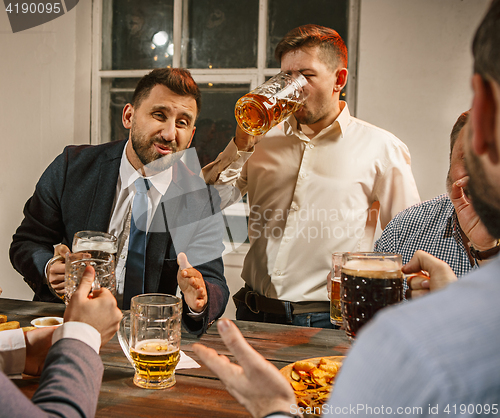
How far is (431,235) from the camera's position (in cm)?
Result: 155

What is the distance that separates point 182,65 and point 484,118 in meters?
2.93

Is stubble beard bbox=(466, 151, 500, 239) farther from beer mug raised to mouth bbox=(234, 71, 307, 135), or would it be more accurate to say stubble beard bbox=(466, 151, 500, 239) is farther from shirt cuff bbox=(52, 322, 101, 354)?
beer mug raised to mouth bbox=(234, 71, 307, 135)

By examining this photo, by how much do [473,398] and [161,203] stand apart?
1745 mm

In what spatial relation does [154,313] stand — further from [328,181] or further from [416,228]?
[328,181]

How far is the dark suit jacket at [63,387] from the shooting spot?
554mm

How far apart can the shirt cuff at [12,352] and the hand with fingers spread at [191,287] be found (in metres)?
0.48

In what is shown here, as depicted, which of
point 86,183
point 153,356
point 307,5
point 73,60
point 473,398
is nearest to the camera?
→ point 473,398

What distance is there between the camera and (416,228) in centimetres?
161

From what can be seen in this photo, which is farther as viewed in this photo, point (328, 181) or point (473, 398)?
point (328, 181)

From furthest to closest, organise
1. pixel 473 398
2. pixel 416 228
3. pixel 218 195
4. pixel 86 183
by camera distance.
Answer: pixel 218 195, pixel 86 183, pixel 416 228, pixel 473 398

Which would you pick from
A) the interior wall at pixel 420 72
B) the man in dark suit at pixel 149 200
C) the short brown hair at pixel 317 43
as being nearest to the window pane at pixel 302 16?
the interior wall at pixel 420 72

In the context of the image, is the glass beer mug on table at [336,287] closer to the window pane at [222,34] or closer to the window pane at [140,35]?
the window pane at [222,34]

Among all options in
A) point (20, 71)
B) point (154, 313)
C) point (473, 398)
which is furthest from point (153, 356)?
point (20, 71)

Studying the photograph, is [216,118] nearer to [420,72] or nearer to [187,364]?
[420,72]
